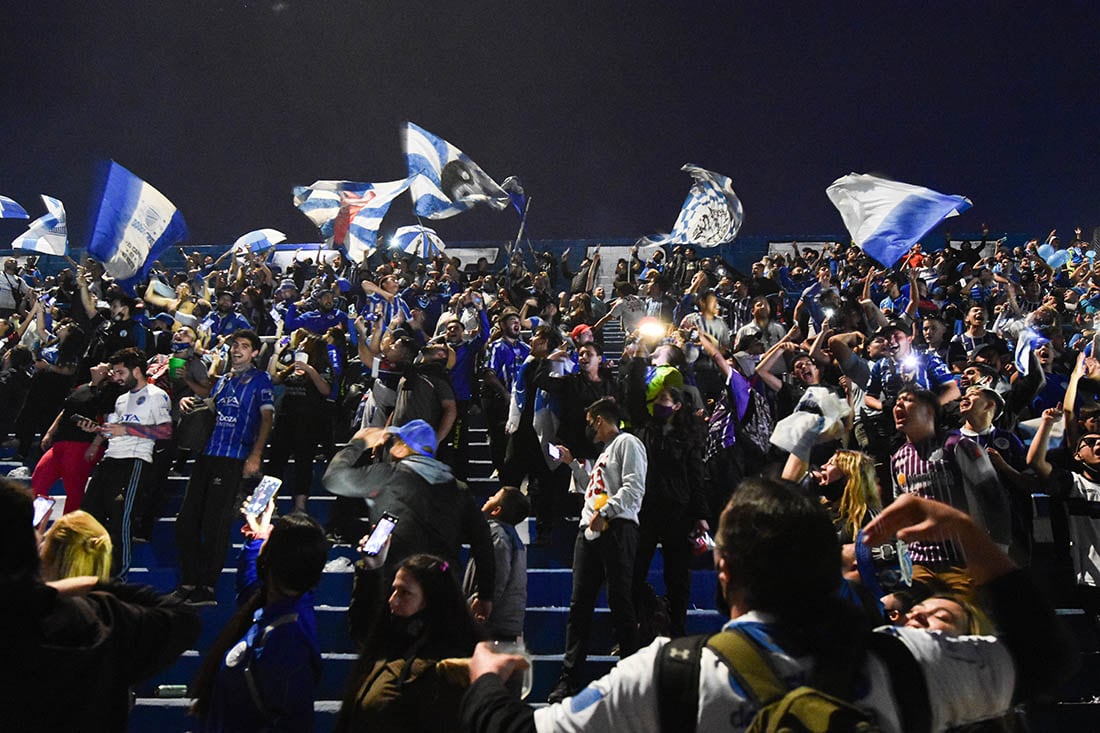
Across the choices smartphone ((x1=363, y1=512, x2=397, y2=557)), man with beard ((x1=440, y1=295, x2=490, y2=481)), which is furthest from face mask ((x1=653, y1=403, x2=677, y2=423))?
smartphone ((x1=363, y1=512, x2=397, y2=557))

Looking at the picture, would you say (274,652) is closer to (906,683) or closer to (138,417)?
(906,683)

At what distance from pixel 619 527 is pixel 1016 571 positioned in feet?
13.4

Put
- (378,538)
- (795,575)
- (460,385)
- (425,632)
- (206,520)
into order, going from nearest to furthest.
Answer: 1. (795,575)
2. (425,632)
3. (378,538)
4. (206,520)
5. (460,385)

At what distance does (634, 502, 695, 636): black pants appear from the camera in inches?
255

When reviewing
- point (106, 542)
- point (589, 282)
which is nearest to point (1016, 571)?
point (106, 542)

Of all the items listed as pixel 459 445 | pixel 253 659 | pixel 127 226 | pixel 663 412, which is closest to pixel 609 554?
pixel 663 412

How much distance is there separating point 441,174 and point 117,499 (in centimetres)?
1019

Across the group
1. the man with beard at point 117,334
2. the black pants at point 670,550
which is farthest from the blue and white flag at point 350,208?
the black pants at point 670,550

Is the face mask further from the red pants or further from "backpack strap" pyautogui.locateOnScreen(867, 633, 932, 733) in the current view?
"backpack strap" pyautogui.locateOnScreen(867, 633, 932, 733)

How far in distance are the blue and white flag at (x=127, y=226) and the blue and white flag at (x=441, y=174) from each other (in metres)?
5.58

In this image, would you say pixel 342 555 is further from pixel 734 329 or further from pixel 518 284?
pixel 518 284

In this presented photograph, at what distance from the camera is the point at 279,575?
353 centimetres

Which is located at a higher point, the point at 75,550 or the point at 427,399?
the point at 427,399

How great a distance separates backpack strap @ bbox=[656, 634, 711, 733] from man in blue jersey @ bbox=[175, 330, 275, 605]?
20.0 feet
